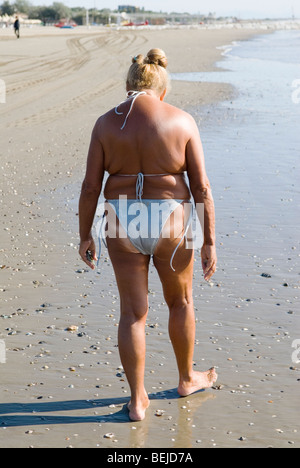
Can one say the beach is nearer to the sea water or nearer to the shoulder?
the sea water

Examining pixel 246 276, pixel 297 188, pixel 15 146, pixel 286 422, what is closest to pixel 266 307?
pixel 246 276

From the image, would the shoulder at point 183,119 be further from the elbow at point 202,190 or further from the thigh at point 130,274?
the thigh at point 130,274

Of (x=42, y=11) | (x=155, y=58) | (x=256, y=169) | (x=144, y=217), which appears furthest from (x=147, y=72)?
(x=42, y=11)

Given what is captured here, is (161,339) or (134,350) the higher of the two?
(134,350)

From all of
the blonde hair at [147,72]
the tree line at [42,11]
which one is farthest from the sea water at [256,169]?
the tree line at [42,11]

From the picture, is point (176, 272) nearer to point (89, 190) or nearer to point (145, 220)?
point (145, 220)

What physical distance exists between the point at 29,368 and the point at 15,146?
7399 millimetres

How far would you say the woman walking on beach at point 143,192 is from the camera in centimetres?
325

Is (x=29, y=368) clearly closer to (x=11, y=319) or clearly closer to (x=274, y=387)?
(x=11, y=319)

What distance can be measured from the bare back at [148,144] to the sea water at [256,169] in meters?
2.54

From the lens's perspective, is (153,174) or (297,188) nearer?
(153,174)

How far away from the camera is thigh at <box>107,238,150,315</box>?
3365 millimetres

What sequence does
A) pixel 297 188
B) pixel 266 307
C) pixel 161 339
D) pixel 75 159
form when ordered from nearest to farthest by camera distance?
pixel 161 339 < pixel 266 307 < pixel 297 188 < pixel 75 159

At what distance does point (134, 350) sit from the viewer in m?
3.41
